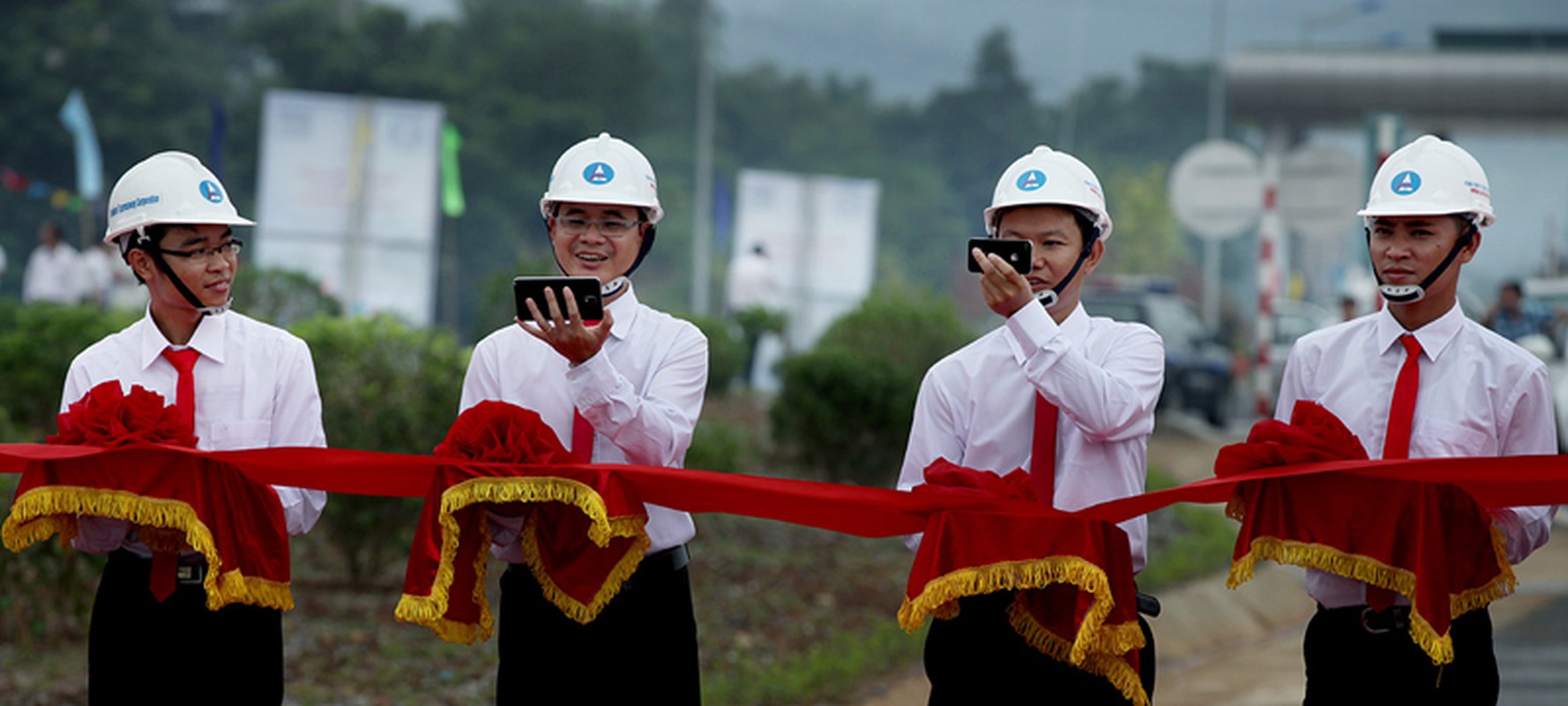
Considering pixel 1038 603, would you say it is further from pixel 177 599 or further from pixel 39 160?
pixel 39 160

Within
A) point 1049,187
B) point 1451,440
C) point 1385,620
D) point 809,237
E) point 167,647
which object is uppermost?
point 809,237

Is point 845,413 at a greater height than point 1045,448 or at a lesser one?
lesser

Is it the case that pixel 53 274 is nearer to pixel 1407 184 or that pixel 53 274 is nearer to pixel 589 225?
pixel 589 225

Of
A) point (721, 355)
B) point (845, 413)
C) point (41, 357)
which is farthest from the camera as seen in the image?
point (721, 355)

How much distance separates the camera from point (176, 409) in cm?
463

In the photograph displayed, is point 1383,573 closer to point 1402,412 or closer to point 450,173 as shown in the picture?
point 1402,412

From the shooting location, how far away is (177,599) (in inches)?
182

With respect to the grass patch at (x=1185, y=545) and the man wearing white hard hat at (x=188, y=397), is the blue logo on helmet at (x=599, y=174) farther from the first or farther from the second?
the grass patch at (x=1185, y=545)

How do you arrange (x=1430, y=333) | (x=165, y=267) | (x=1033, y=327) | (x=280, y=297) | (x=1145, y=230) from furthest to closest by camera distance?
(x=1145, y=230)
(x=280, y=297)
(x=165, y=267)
(x=1430, y=333)
(x=1033, y=327)

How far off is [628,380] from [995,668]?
1.16 metres

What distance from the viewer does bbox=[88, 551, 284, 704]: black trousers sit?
15.0ft

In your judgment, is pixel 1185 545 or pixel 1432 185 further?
pixel 1185 545

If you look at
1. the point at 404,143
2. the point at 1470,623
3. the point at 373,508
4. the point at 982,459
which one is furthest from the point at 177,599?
the point at 404,143

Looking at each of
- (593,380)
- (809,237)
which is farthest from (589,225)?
(809,237)
